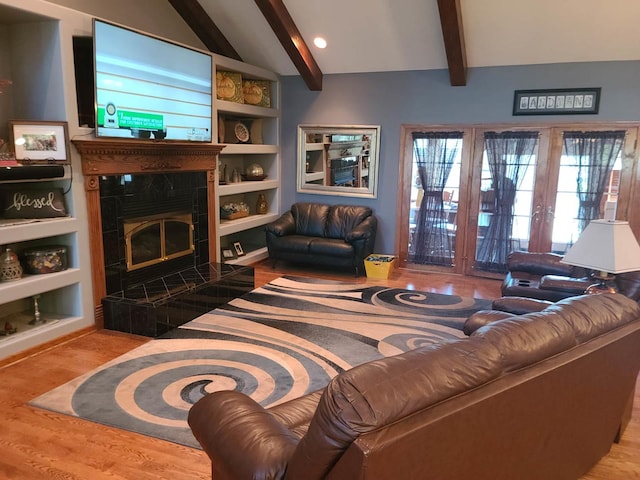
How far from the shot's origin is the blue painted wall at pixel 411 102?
5469 mm

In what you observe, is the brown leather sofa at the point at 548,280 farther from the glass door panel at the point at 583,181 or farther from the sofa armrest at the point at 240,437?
the sofa armrest at the point at 240,437

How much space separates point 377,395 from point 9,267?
3482mm

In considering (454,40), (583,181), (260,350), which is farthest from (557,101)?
(260,350)

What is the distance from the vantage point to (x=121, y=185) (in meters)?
4.47

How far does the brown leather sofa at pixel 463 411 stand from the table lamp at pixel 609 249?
0.76 metres

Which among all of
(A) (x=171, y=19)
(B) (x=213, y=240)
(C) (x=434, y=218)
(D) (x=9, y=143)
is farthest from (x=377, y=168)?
(D) (x=9, y=143)

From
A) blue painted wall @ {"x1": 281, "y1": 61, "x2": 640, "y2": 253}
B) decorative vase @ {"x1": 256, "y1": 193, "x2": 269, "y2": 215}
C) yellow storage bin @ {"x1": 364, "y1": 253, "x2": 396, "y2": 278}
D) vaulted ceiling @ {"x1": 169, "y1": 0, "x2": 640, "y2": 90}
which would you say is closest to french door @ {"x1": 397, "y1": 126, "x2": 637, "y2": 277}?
blue painted wall @ {"x1": 281, "y1": 61, "x2": 640, "y2": 253}

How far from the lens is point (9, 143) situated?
3963 mm

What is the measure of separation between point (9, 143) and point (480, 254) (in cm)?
517

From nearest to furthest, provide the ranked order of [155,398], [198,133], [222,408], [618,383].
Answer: [222,408] < [618,383] < [155,398] < [198,133]

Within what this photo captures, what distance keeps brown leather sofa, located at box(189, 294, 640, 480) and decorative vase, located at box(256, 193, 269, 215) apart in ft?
16.8

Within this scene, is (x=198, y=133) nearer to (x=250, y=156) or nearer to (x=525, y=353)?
(x=250, y=156)

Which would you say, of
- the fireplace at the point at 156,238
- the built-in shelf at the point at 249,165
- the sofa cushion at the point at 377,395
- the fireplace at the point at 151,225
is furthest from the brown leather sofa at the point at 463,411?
the built-in shelf at the point at 249,165

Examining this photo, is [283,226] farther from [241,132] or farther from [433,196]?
[433,196]
